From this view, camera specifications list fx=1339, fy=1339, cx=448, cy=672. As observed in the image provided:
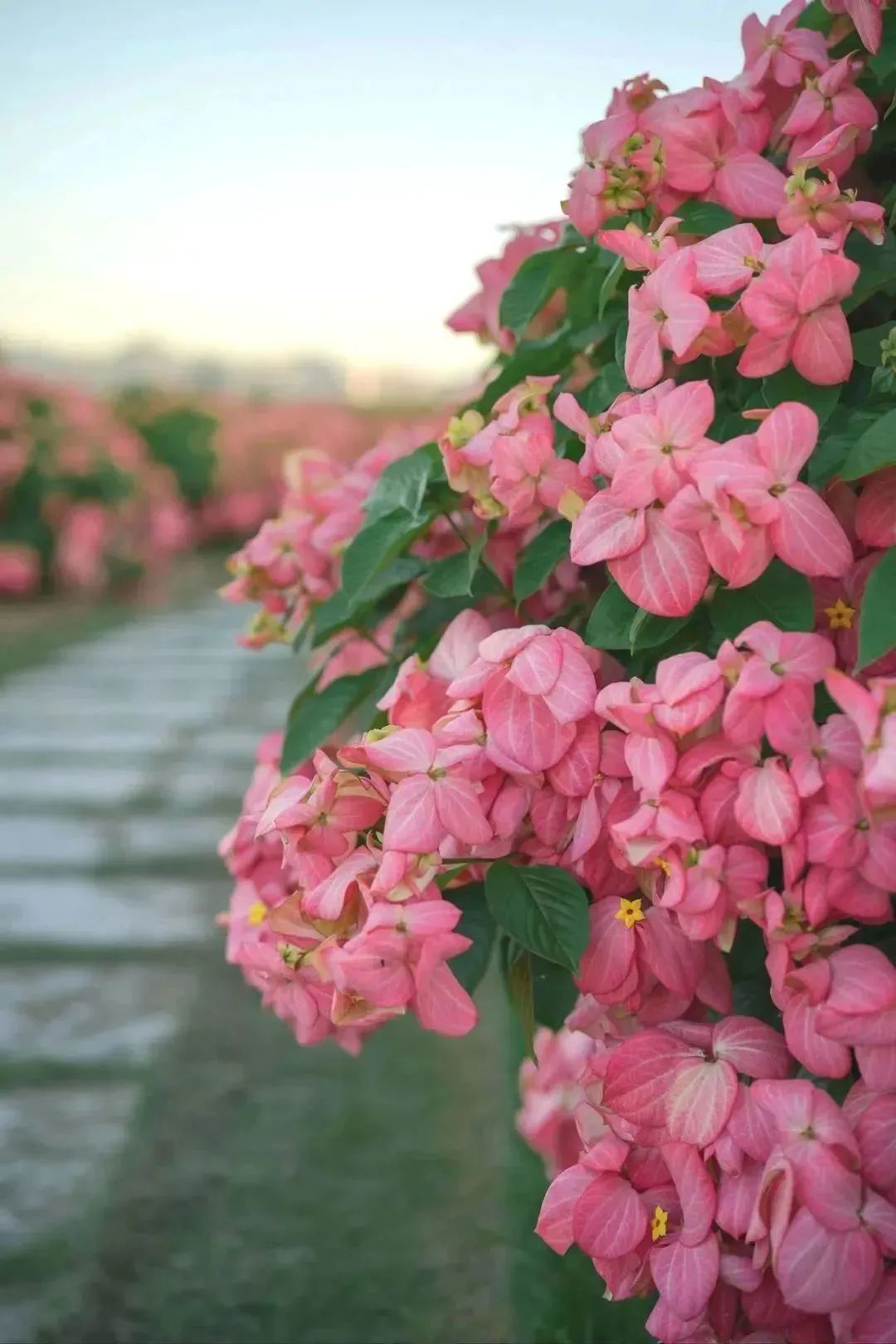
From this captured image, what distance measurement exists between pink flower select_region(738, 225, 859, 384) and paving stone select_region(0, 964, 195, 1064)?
106 centimetres

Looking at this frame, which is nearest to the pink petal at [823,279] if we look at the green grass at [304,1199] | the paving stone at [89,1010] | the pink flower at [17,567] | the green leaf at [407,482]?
the green leaf at [407,482]

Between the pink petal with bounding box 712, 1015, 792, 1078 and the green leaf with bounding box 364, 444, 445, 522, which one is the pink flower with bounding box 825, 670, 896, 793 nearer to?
the pink petal with bounding box 712, 1015, 792, 1078

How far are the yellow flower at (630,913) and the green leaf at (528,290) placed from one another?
1.10 feet

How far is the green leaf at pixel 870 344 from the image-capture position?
609 mm

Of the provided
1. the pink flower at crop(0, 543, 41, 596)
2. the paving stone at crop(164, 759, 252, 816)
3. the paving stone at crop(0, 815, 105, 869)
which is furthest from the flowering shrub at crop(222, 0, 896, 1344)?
the pink flower at crop(0, 543, 41, 596)

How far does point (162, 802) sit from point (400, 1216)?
4.19 ft

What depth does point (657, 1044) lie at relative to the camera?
22.3 inches

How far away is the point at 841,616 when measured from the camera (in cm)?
59

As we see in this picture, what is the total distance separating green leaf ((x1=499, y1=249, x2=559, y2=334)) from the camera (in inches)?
29.0

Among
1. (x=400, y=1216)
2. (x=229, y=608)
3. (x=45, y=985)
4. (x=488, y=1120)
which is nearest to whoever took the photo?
(x=400, y=1216)

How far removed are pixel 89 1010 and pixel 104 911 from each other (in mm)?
312

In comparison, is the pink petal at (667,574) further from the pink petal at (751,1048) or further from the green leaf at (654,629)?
the pink petal at (751,1048)

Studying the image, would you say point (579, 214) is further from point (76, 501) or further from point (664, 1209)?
point (76, 501)

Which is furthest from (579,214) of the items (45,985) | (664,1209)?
(45,985)
